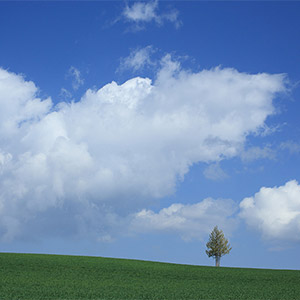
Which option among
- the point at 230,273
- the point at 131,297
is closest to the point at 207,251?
the point at 230,273

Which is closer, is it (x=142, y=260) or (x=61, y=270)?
(x=61, y=270)

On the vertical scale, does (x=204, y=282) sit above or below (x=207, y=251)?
below

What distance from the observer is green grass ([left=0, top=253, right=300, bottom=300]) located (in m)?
28.6

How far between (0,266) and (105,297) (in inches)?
799

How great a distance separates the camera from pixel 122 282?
35.9 meters

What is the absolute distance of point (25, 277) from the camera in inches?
1416

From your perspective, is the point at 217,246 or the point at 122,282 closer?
the point at 122,282

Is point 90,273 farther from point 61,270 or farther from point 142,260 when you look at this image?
point 142,260

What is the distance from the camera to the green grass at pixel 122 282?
28.6 meters

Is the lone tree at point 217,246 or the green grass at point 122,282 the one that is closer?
the green grass at point 122,282

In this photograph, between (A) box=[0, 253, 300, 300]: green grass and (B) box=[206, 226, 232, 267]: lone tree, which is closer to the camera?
(A) box=[0, 253, 300, 300]: green grass

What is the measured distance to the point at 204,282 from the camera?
38.6 meters

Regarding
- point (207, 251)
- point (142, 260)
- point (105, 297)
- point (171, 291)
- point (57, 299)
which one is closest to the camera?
point (57, 299)

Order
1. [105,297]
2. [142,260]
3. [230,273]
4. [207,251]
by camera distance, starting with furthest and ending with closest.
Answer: [207,251]
[142,260]
[230,273]
[105,297]
